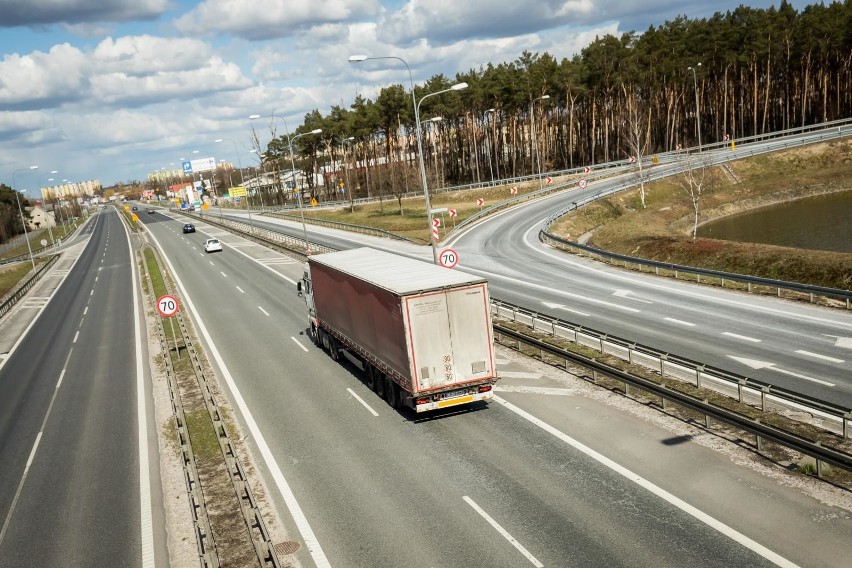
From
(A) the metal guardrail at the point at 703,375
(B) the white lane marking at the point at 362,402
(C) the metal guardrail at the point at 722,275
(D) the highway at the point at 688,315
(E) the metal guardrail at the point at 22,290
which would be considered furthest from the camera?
(E) the metal guardrail at the point at 22,290

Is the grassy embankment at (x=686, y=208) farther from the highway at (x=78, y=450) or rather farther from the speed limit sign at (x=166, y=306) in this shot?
the highway at (x=78, y=450)

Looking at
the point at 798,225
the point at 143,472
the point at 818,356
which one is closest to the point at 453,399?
the point at 143,472

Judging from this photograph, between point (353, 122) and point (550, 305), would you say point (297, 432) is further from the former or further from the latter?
point (353, 122)

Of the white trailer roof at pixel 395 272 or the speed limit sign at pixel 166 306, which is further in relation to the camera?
the speed limit sign at pixel 166 306

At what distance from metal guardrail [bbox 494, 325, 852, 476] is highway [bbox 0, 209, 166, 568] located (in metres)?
11.8

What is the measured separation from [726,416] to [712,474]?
1.74 metres

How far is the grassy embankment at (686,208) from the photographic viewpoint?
1660 inches

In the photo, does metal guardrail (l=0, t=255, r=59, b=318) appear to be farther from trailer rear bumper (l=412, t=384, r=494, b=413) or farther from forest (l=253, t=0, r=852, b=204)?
trailer rear bumper (l=412, t=384, r=494, b=413)

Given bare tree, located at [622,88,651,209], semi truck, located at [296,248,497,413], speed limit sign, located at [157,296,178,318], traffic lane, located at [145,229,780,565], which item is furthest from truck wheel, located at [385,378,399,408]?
bare tree, located at [622,88,651,209]

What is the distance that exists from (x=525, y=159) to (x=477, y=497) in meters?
111

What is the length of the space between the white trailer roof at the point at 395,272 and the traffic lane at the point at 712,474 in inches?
159

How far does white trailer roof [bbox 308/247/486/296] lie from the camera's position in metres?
17.3

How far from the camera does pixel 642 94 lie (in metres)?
111

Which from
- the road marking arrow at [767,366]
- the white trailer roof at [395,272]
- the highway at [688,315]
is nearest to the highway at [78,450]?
the white trailer roof at [395,272]
